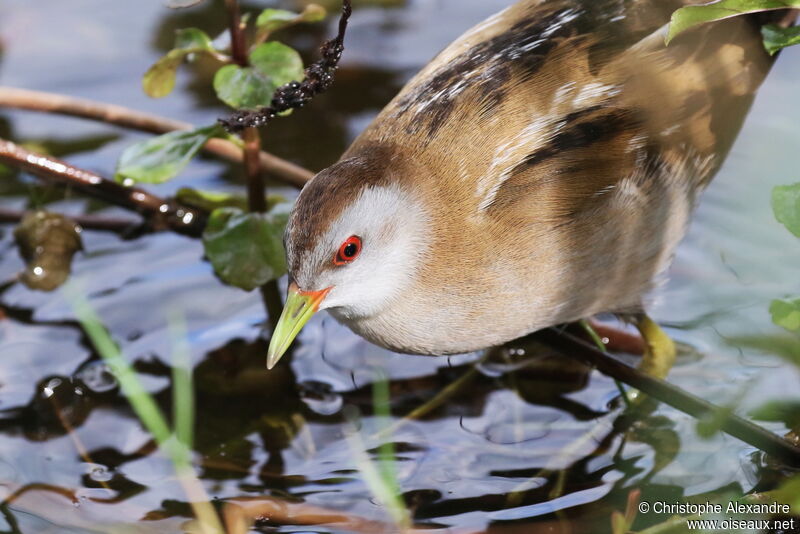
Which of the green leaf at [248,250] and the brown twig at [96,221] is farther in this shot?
the brown twig at [96,221]

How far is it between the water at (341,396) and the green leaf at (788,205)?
343 millimetres

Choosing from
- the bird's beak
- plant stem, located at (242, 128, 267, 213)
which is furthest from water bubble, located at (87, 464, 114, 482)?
plant stem, located at (242, 128, 267, 213)

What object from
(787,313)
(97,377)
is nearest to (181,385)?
(97,377)

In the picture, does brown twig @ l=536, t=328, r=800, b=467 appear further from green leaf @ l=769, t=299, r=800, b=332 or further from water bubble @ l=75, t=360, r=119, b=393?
water bubble @ l=75, t=360, r=119, b=393

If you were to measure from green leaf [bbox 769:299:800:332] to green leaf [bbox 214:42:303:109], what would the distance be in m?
1.73

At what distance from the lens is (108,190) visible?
13.9 ft

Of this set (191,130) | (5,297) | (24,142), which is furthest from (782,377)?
(24,142)

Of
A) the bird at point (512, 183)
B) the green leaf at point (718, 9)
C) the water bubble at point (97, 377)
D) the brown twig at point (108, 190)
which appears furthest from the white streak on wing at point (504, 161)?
the water bubble at point (97, 377)

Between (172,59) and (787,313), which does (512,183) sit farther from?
(172,59)

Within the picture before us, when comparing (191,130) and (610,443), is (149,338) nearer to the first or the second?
(191,130)

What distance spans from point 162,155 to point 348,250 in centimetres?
90

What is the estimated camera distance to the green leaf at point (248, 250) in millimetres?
3699

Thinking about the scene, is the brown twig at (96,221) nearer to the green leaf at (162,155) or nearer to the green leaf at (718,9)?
the green leaf at (162,155)

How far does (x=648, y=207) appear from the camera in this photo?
355 centimetres
